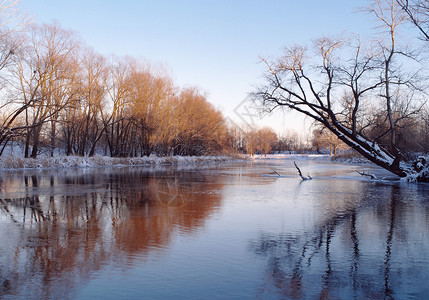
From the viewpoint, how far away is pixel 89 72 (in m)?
36.5

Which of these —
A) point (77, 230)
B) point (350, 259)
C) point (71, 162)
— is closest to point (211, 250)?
point (350, 259)

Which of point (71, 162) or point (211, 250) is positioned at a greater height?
point (71, 162)

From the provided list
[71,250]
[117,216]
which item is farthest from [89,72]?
[71,250]

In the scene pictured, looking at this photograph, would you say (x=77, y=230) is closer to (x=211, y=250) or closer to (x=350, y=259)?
(x=211, y=250)

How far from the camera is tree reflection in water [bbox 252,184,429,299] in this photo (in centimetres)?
429

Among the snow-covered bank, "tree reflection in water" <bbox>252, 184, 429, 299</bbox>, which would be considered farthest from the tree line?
"tree reflection in water" <bbox>252, 184, 429, 299</bbox>

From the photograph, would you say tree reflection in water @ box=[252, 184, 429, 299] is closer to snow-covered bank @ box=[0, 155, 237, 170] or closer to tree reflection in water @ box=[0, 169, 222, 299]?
tree reflection in water @ box=[0, 169, 222, 299]

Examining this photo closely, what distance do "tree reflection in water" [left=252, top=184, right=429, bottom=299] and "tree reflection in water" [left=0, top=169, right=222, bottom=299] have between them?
207 centimetres

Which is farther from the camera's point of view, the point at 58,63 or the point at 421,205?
the point at 58,63

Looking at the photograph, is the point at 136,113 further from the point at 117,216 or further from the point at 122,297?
the point at 122,297

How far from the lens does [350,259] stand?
5488 mm

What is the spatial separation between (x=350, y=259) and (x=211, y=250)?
86.1 inches

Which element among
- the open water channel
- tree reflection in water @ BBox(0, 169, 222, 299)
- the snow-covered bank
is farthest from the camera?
the snow-covered bank

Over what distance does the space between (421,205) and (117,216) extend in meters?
9.12
